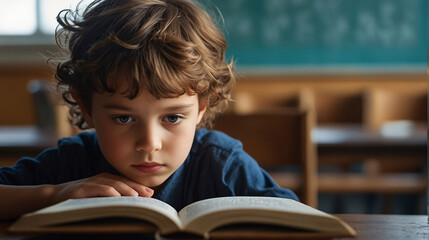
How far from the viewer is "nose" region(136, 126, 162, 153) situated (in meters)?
0.80

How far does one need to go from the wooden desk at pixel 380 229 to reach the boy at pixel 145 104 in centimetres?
13

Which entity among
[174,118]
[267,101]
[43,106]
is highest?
[174,118]

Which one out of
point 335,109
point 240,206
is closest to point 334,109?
point 335,109

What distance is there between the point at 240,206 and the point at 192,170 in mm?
414

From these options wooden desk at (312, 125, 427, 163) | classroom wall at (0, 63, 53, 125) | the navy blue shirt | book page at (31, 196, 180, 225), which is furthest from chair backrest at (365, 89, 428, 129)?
classroom wall at (0, 63, 53, 125)

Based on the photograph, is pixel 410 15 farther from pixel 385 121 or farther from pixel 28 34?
pixel 28 34

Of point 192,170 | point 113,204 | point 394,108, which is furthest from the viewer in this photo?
point 394,108

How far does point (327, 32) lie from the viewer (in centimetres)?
432

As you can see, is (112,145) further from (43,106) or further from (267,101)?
(267,101)

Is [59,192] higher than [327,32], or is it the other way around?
[327,32]

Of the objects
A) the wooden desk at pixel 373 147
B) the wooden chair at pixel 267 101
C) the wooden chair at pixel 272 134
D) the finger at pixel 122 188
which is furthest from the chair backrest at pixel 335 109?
the finger at pixel 122 188

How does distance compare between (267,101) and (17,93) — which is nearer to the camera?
(267,101)

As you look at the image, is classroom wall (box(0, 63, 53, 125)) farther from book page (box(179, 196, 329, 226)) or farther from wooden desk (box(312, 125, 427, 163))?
book page (box(179, 196, 329, 226))

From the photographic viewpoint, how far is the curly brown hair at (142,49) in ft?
2.71
